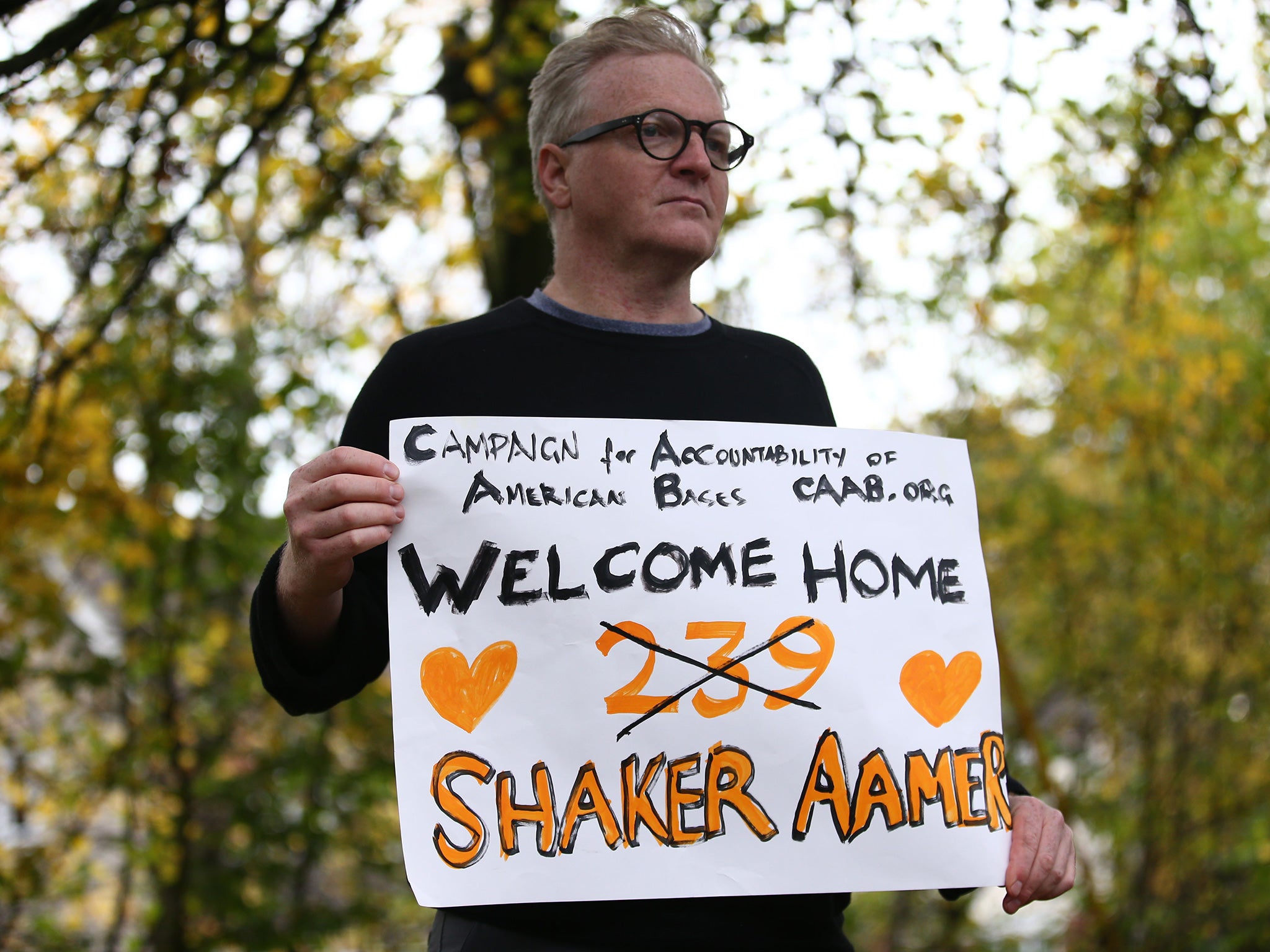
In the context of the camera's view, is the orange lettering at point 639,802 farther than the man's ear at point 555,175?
No

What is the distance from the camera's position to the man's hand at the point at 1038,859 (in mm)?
1252

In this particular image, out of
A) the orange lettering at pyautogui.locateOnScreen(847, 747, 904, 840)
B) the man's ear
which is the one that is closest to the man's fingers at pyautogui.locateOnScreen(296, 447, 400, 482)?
the man's ear

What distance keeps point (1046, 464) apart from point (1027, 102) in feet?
10.1

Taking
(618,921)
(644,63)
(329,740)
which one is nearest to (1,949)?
(329,740)

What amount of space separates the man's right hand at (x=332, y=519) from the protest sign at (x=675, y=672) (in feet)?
0.14

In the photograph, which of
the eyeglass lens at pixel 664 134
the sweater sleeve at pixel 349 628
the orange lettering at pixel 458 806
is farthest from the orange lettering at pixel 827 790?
the eyeglass lens at pixel 664 134

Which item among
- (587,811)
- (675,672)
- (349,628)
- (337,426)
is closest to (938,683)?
(675,672)

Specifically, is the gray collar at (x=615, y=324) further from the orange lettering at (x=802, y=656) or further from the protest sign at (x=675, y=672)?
the orange lettering at (x=802, y=656)

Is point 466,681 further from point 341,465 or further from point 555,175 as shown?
point 555,175

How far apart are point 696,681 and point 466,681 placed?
262 mm

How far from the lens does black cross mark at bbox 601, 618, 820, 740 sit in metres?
1.21

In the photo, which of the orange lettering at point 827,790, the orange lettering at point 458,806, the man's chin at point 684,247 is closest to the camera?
the orange lettering at point 458,806

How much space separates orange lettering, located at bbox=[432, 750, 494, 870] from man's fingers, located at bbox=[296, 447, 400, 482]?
324 millimetres

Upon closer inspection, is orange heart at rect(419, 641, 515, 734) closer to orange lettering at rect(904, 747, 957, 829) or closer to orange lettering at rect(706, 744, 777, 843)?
orange lettering at rect(706, 744, 777, 843)
